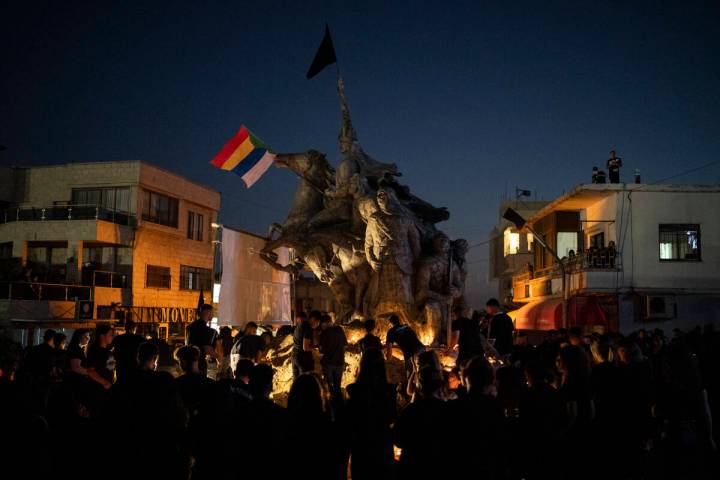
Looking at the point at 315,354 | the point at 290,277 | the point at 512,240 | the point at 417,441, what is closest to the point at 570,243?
the point at 512,240

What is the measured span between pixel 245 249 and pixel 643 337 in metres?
9.25

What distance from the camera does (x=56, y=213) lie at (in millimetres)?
30328

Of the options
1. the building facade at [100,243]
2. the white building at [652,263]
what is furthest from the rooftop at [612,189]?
the building facade at [100,243]

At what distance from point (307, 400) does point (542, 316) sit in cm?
2078

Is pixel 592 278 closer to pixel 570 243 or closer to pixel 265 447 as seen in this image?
pixel 570 243

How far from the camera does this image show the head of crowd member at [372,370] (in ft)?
16.0

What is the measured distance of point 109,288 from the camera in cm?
3002

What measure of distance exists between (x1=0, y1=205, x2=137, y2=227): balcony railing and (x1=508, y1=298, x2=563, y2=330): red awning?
18507mm

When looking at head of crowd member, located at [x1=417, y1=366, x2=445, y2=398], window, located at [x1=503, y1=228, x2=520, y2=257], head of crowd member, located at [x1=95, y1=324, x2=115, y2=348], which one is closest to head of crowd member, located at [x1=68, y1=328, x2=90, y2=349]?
head of crowd member, located at [x1=95, y1=324, x2=115, y2=348]

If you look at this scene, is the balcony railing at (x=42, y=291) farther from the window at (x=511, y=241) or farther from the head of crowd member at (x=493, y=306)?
the head of crowd member at (x=493, y=306)

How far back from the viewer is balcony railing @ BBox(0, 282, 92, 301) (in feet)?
84.0

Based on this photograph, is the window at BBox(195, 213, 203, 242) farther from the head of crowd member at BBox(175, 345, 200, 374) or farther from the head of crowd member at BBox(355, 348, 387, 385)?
the head of crowd member at BBox(355, 348, 387, 385)

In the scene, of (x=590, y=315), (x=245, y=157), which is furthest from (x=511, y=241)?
(x=245, y=157)

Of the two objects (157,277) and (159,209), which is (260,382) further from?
(159,209)
